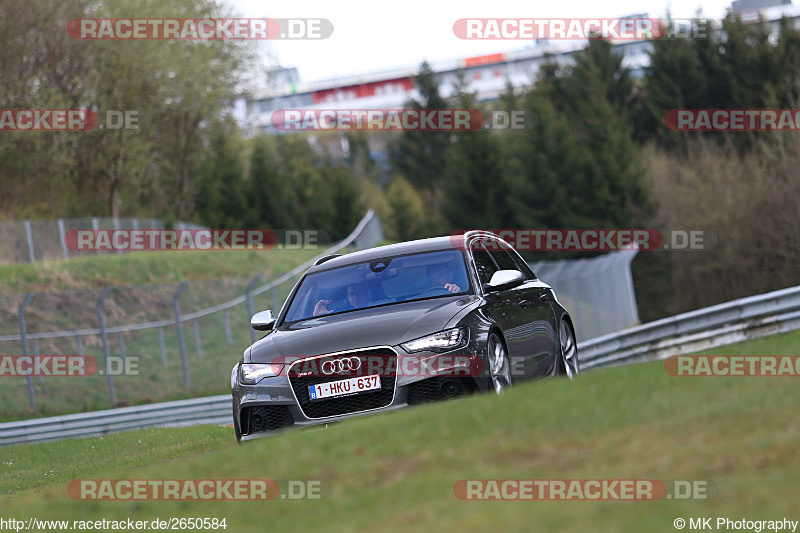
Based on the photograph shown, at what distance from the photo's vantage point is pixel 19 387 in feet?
69.5

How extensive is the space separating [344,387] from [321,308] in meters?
1.57

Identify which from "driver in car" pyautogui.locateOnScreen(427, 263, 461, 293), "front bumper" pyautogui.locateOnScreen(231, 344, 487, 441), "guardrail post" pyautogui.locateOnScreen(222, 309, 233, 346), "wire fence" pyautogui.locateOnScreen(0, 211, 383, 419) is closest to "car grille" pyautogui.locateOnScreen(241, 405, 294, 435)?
"front bumper" pyautogui.locateOnScreen(231, 344, 487, 441)

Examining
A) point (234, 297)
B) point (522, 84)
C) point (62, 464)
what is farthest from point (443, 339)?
point (522, 84)

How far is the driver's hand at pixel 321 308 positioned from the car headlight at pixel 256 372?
1.03 m

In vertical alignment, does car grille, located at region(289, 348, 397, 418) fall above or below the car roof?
below

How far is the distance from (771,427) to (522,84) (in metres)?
83.0

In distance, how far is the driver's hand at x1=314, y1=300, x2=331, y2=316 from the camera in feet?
33.3

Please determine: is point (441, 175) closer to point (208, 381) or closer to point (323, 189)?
point (323, 189)

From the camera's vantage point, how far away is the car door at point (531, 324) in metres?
10.1

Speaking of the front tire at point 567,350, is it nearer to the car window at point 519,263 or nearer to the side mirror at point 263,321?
the car window at point 519,263

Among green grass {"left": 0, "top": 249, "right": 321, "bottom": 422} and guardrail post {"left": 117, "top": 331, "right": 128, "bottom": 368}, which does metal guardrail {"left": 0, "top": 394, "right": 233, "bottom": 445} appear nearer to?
green grass {"left": 0, "top": 249, "right": 321, "bottom": 422}

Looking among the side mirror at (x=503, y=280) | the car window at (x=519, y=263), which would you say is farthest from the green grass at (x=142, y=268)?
the side mirror at (x=503, y=280)

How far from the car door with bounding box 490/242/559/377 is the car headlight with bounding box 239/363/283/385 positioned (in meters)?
1.96

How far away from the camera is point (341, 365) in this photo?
8828mm
